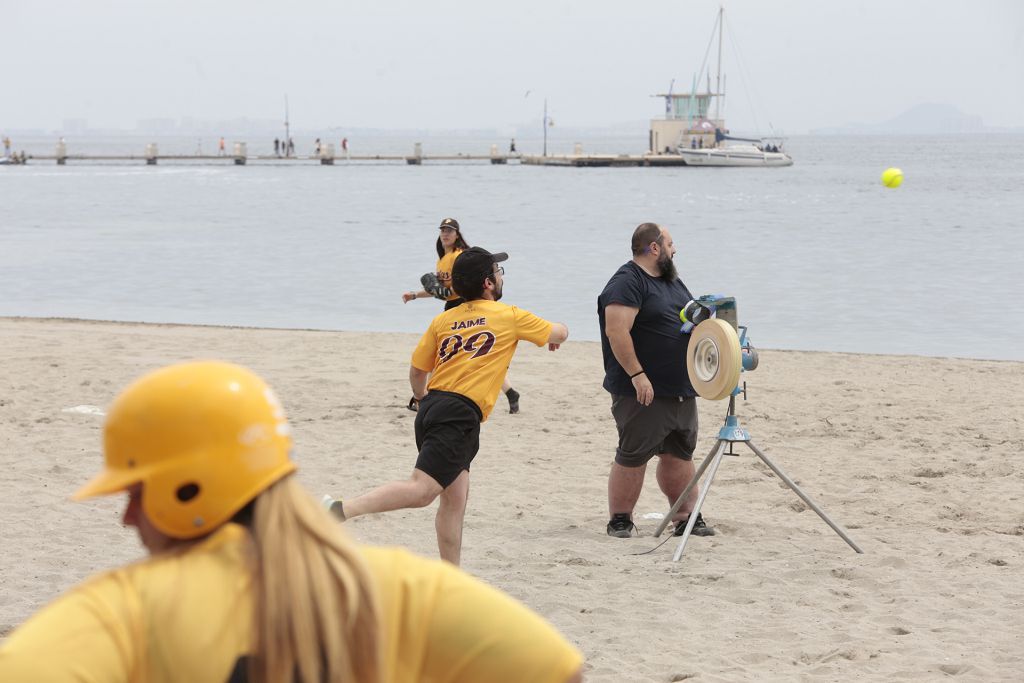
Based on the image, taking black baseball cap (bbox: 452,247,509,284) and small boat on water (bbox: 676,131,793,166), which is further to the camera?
small boat on water (bbox: 676,131,793,166)

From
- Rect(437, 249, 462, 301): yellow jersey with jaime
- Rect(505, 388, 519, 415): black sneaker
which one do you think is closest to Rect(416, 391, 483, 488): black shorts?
Rect(437, 249, 462, 301): yellow jersey with jaime

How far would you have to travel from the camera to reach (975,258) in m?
32.3

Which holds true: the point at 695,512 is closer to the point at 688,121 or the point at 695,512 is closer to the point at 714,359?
the point at 714,359

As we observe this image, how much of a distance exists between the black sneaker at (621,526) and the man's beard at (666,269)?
1487 millimetres

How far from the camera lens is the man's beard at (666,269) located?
6.78 metres

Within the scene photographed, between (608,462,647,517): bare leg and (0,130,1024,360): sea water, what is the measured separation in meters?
10.7

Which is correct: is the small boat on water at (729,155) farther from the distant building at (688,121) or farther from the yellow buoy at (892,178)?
the yellow buoy at (892,178)

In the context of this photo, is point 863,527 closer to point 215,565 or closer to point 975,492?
point 975,492

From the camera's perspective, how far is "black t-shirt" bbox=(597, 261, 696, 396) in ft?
22.0

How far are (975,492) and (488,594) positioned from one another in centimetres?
734

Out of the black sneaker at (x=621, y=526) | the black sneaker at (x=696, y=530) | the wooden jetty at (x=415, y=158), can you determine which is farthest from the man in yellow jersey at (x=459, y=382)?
the wooden jetty at (x=415, y=158)

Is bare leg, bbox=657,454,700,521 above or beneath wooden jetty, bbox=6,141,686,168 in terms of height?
beneath

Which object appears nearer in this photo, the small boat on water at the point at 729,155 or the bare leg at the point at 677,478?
the bare leg at the point at 677,478

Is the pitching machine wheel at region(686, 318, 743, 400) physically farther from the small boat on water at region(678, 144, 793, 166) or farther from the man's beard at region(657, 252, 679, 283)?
the small boat on water at region(678, 144, 793, 166)
